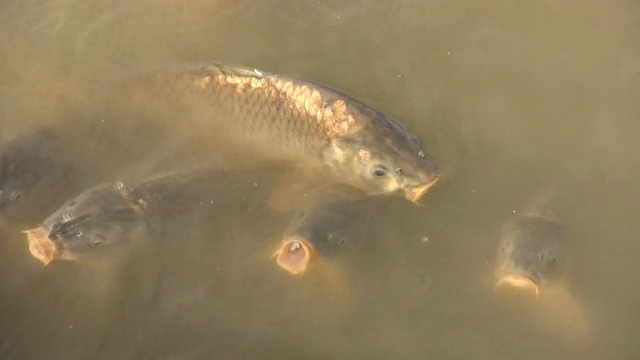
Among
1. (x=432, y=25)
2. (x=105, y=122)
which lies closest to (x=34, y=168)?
(x=105, y=122)

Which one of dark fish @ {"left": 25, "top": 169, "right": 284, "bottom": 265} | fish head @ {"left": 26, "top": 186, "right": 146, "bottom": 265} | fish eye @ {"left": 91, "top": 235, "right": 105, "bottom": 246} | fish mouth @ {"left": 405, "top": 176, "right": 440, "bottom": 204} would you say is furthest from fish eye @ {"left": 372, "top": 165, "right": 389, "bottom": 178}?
fish eye @ {"left": 91, "top": 235, "right": 105, "bottom": 246}

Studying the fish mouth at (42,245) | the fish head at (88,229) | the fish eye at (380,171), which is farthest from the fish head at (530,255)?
the fish mouth at (42,245)

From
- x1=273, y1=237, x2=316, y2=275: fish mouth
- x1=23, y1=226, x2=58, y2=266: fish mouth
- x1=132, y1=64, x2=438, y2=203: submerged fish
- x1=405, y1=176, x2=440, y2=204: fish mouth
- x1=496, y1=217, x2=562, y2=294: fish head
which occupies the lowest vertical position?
x1=23, y1=226, x2=58, y2=266: fish mouth

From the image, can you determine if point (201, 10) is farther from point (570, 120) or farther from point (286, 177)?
point (570, 120)

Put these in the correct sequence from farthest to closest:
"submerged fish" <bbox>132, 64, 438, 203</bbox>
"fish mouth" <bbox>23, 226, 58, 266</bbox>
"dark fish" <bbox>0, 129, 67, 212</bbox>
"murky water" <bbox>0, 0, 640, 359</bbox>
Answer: "submerged fish" <bbox>132, 64, 438, 203</bbox>
"dark fish" <bbox>0, 129, 67, 212</bbox>
"murky water" <bbox>0, 0, 640, 359</bbox>
"fish mouth" <bbox>23, 226, 58, 266</bbox>

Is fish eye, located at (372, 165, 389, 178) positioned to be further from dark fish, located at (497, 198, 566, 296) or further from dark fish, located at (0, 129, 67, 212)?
dark fish, located at (0, 129, 67, 212)

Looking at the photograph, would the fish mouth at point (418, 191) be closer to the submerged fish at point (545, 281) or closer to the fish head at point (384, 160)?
the fish head at point (384, 160)
